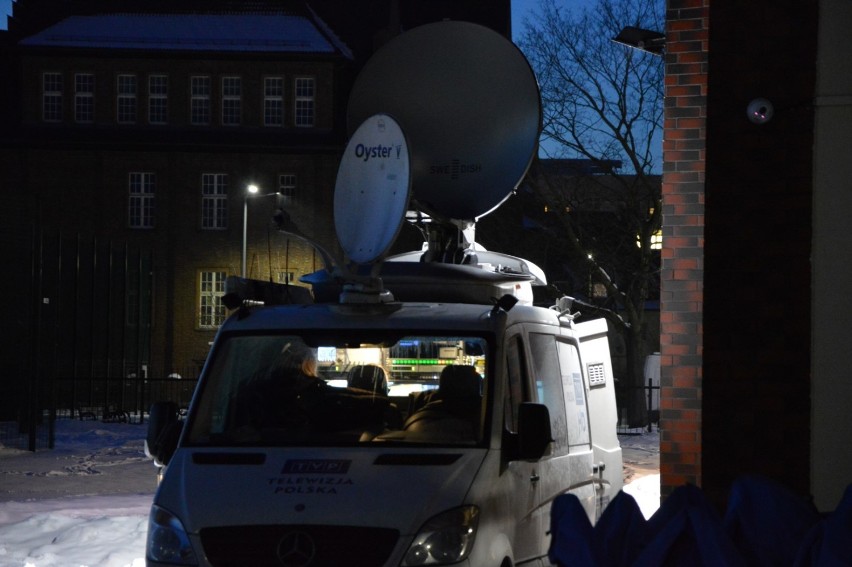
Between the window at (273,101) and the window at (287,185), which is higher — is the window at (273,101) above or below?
above

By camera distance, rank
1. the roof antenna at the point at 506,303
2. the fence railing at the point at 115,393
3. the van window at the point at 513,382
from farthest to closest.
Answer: the fence railing at the point at 115,393 → the roof antenna at the point at 506,303 → the van window at the point at 513,382

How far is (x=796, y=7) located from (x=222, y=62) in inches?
1808

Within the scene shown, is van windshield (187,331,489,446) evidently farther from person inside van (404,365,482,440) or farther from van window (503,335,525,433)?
van window (503,335,525,433)

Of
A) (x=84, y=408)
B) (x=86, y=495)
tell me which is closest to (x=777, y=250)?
(x=86, y=495)

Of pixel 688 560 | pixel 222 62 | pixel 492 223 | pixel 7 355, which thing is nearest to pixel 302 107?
pixel 222 62

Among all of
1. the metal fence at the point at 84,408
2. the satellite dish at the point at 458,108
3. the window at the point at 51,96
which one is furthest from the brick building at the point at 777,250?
the window at the point at 51,96

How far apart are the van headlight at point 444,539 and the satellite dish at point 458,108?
442 cm

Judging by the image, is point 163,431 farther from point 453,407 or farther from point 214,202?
point 214,202

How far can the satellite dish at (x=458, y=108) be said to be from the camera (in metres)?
11.1

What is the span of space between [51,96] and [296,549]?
4960 cm

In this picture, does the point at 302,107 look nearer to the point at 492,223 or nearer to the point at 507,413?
the point at 492,223

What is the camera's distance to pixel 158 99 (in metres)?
53.2

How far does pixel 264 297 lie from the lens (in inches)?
330

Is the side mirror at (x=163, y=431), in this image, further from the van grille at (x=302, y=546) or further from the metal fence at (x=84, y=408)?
the metal fence at (x=84, y=408)
